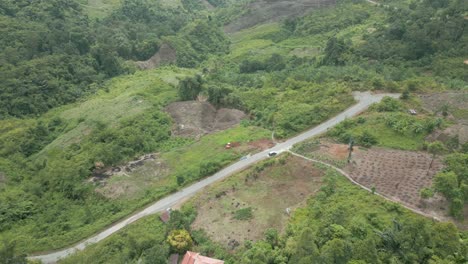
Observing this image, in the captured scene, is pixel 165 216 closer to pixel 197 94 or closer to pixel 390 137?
pixel 390 137

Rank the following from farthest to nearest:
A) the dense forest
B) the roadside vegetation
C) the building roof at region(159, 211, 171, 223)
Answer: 1. the building roof at region(159, 211, 171, 223)
2. the dense forest
3. the roadside vegetation

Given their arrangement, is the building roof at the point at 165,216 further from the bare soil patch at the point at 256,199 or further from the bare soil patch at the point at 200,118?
the bare soil patch at the point at 200,118

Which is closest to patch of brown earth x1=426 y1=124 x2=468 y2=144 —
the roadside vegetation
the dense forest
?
the dense forest

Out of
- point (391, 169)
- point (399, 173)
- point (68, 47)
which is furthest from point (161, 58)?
point (399, 173)

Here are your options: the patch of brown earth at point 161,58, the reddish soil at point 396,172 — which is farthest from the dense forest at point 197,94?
the reddish soil at point 396,172

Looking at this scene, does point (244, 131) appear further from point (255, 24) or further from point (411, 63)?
point (255, 24)

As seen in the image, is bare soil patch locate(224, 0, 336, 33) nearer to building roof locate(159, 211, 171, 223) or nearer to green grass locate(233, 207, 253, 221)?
green grass locate(233, 207, 253, 221)
